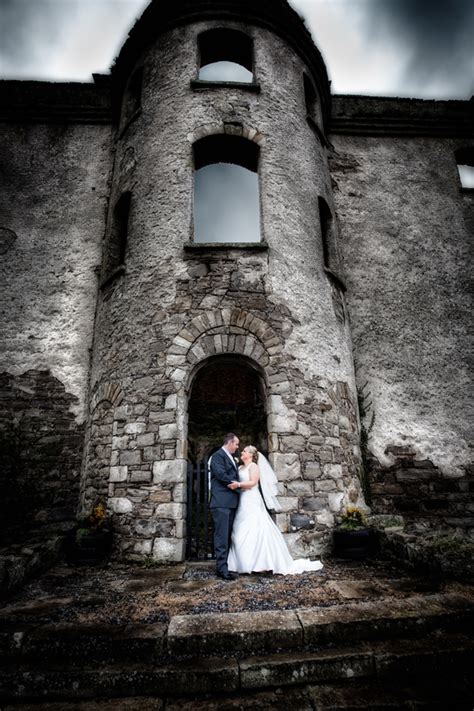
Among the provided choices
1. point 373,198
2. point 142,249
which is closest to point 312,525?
point 142,249

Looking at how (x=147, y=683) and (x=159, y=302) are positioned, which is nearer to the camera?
(x=147, y=683)

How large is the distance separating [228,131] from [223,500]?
6440 millimetres

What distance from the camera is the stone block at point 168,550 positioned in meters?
5.25

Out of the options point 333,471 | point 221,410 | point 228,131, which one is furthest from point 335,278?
point 221,410

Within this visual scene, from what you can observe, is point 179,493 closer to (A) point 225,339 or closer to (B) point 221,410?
(A) point 225,339

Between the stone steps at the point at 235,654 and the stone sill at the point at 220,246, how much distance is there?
202 inches

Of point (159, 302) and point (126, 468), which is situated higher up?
point (159, 302)

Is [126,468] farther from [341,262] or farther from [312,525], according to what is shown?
[341,262]

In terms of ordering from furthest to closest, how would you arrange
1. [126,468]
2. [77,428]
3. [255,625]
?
[77,428] < [126,468] < [255,625]

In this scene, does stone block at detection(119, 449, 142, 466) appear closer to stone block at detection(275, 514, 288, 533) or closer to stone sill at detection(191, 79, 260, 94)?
stone block at detection(275, 514, 288, 533)

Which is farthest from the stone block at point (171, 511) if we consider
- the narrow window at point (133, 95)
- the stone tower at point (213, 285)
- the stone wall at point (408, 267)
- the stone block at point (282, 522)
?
the narrow window at point (133, 95)

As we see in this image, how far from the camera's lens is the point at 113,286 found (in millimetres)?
7258

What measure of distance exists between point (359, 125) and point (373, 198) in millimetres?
2189

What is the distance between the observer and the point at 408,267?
917cm
